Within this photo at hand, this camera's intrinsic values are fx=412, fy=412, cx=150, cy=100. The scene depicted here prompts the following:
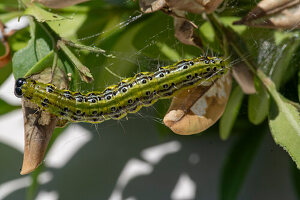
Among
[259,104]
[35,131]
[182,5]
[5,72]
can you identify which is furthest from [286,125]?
[5,72]

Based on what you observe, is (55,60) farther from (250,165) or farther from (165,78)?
(250,165)

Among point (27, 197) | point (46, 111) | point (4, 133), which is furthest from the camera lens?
point (4, 133)

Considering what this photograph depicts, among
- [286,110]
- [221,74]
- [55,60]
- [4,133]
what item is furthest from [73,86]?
[4,133]

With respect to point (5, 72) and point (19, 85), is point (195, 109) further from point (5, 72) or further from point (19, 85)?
point (5, 72)

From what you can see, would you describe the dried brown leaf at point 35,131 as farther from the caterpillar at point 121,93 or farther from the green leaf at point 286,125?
the green leaf at point 286,125

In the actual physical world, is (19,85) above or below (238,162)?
above

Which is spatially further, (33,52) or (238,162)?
(238,162)

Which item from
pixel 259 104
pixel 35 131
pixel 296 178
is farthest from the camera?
pixel 296 178
